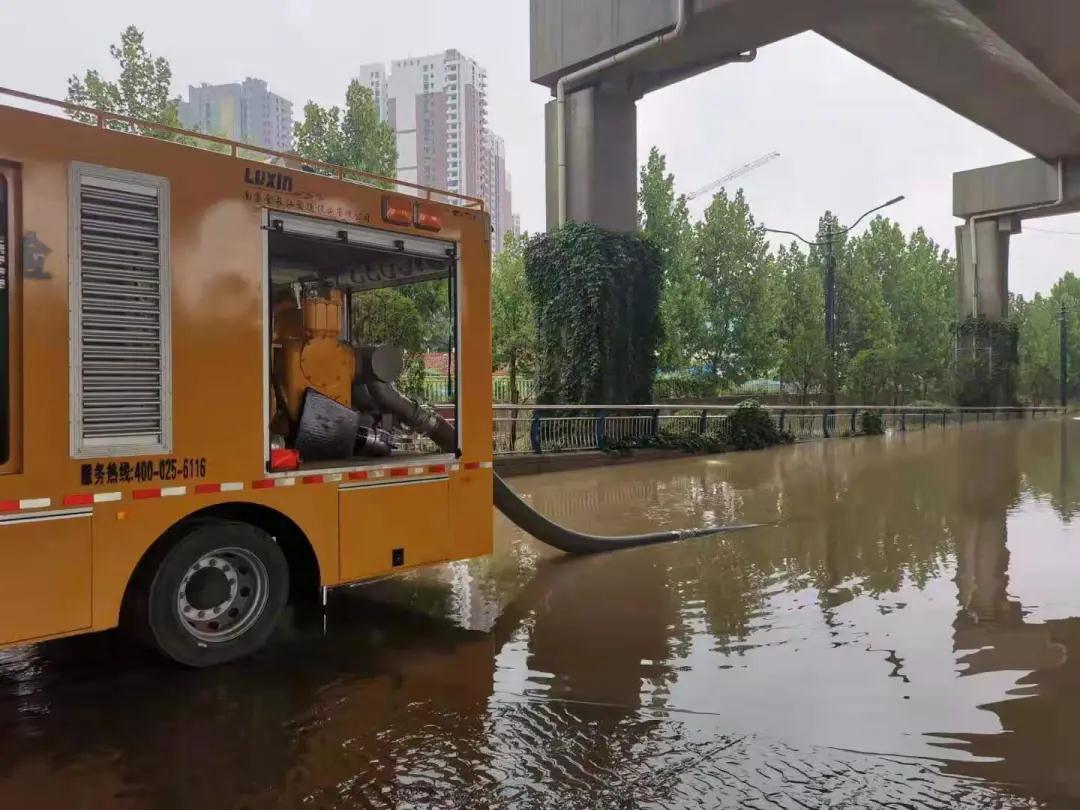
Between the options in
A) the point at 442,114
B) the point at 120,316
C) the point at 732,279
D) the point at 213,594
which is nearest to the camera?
the point at 120,316

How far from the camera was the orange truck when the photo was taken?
13.2ft

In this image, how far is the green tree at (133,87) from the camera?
1805 centimetres

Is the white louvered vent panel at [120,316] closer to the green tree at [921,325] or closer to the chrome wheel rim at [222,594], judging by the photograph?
the chrome wheel rim at [222,594]

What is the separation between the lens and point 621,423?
61.4 feet

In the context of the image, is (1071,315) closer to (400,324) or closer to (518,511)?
(400,324)

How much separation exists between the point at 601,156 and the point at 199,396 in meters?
18.7

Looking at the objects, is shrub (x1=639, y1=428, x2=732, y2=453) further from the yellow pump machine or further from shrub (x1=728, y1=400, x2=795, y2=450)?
the yellow pump machine

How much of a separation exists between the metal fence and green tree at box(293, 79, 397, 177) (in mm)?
8669

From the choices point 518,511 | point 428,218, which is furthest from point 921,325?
point 428,218

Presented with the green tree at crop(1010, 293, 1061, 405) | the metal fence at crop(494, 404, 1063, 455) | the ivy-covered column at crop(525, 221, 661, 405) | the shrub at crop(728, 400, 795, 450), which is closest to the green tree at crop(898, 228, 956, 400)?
the metal fence at crop(494, 404, 1063, 455)

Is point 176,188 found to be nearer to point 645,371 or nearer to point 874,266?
point 645,371

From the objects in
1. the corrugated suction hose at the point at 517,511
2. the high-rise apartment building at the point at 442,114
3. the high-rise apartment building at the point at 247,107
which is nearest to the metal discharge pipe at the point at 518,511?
the corrugated suction hose at the point at 517,511

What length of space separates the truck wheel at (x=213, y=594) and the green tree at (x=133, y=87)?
→ 16165 millimetres

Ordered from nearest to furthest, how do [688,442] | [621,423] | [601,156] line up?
[621,423]
[688,442]
[601,156]
